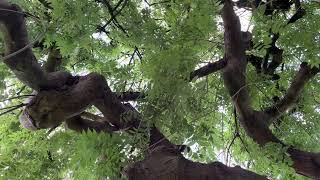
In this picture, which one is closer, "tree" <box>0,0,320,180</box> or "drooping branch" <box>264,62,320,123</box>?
"tree" <box>0,0,320,180</box>

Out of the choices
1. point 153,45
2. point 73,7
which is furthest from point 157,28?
point 73,7

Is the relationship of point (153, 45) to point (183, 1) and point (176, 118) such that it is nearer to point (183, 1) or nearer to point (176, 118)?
point (183, 1)

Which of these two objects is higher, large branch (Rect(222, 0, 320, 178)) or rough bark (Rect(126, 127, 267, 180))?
large branch (Rect(222, 0, 320, 178))

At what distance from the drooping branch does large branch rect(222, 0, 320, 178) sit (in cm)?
1

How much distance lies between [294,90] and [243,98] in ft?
2.23

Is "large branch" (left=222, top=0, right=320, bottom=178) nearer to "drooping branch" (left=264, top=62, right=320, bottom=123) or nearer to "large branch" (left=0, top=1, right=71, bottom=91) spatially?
"drooping branch" (left=264, top=62, right=320, bottom=123)

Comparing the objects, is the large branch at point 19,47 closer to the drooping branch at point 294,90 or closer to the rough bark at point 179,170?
the rough bark at point 179,170

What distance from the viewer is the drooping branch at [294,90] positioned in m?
4.06

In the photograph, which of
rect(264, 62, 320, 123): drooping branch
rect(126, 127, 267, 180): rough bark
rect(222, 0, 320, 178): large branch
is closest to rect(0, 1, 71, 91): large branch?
rect(126, 127, 267, 180): rough bark

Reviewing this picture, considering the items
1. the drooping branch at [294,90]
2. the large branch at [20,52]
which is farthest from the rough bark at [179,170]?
the drooping branch at [294,90]

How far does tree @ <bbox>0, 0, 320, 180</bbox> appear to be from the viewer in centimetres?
277

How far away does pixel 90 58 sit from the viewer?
4.82 m

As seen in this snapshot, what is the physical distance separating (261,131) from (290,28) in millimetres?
923

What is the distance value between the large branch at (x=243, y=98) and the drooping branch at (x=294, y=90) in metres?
0.01
